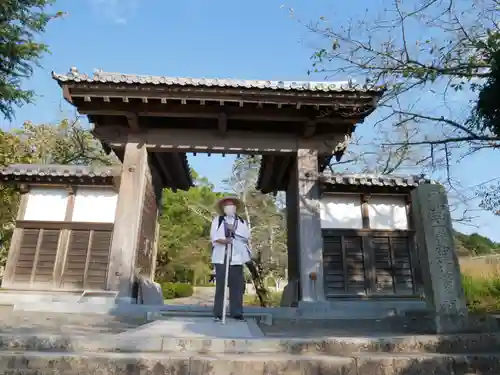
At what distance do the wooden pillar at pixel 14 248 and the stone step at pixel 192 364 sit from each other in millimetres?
7926

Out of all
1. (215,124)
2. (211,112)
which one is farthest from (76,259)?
(211,112)

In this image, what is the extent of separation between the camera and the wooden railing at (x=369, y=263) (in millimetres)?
9844

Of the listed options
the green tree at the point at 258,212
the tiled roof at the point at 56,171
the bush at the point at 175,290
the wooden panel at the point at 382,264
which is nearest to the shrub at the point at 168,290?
the bush at the point at 175,290

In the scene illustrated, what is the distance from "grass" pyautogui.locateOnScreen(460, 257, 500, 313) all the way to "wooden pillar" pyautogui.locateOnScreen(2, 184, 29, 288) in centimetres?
1304

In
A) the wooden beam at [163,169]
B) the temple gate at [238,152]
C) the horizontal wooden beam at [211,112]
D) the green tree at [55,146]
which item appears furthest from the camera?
the green tree at [55,146]

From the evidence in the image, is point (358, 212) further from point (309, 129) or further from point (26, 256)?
point (26, 256)

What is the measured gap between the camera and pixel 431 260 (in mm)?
5297

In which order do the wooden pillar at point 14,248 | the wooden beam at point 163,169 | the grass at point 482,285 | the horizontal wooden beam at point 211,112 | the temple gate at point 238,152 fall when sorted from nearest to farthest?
1. the temple gate at point 238,152
2. the horizontal wooden beam at point 211,112
3. the wooden pillar at point 14,248
4. the wooden beam at point 163,169
5. the grass at point 482,285

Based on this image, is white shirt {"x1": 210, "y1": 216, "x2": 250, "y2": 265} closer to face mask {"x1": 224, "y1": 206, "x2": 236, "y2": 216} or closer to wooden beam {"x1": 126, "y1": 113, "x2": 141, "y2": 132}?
face mask {"x1": 224, "y1": 206, "x2": 236, "y2": 216}

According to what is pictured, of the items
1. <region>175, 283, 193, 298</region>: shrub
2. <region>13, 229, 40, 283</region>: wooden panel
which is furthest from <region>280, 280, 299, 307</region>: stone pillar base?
<region>175, 283, 193, 298</region>: shrub

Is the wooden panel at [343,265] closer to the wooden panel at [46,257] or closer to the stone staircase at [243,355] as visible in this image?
the stone staircase at [243,355]

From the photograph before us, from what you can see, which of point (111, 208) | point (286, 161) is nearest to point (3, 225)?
point (111, 208)

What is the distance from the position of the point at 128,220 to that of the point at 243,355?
19.7ft

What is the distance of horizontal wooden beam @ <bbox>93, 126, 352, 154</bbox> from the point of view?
9.05 m
